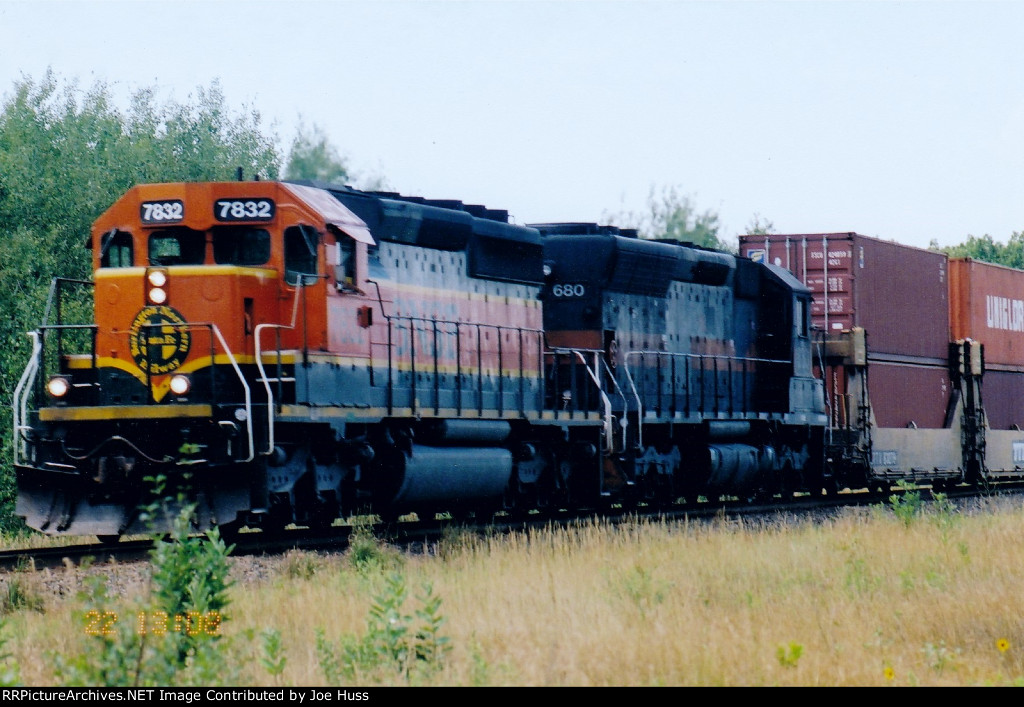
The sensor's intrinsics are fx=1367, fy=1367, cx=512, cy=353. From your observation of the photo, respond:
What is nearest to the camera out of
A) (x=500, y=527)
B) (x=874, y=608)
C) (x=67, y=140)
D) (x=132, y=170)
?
(x=874, y=608)

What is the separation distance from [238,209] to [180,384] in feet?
5.88

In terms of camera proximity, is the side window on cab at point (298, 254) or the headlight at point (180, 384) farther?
the side window on cab at point (298, 254)

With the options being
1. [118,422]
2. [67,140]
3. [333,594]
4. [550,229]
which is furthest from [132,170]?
[333,594]

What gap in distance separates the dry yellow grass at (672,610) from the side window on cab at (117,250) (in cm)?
363

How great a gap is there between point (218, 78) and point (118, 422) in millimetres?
23433

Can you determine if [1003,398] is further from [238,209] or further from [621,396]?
[238,209]

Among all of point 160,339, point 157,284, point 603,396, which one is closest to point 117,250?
point 157,284

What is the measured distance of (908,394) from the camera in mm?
24250

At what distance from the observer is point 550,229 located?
18.8 m

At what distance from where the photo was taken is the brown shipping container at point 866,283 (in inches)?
891

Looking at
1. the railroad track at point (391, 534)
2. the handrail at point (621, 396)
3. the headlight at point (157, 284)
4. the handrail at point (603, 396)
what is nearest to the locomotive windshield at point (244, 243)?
the headlight at point (157, 284)

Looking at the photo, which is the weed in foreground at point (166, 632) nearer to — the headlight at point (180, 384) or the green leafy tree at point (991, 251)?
the headlight at point (180, 384)

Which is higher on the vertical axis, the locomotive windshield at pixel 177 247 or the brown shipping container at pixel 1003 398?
the locomotive windshield at pixel 177 247

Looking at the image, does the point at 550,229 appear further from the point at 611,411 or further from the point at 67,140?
A: the point at 67,140
